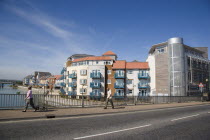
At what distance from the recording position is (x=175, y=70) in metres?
30.9

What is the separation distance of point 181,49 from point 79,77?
91.7ft

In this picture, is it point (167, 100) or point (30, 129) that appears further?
point (167, 100)

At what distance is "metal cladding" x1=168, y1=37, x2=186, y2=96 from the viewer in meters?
30.3

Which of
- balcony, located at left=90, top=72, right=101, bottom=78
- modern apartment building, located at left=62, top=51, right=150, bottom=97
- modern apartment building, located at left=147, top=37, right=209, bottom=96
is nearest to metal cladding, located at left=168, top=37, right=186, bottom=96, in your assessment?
modern apartment building, located at left=147, top=37, right=209, bottom=96

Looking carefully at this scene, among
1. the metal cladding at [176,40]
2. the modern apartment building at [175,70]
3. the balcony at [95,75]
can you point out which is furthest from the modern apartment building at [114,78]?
the metal cladding at [176,40]

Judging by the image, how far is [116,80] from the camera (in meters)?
38.6

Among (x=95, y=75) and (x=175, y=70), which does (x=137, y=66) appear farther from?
(x=95, y=75)

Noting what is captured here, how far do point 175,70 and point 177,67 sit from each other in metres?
0.79

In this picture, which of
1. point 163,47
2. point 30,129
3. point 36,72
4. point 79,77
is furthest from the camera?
point 36,72

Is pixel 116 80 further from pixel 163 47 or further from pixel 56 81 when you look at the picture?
pixel 56 81

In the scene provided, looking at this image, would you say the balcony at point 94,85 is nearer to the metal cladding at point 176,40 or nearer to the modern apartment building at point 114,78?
the modern apartment building at point 114,78

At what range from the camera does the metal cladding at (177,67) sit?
3027 cm

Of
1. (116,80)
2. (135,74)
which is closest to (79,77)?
(116,80)

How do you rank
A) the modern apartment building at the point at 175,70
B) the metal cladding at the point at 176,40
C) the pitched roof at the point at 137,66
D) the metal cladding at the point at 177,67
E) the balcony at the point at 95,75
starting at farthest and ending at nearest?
the pitched roof at the point at 137,66, the balcony at the point at 95,75, the metal cladding at the point at 176,40, the modern apartment building at the point at 175,70, the metal cladding at the point at 177,67
